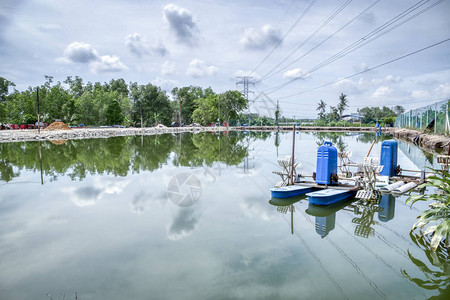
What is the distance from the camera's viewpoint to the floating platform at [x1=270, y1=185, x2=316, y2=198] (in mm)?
10820

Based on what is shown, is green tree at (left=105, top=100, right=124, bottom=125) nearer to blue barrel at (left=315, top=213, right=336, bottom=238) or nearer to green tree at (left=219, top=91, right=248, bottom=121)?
green tree at (left=219, top=91, right=248, bottom=121)

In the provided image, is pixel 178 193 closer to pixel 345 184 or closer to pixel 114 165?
pixel 345 184

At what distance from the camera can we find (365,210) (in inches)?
396

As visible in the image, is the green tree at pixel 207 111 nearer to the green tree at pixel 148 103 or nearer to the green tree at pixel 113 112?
the green tree at pixel 148 103

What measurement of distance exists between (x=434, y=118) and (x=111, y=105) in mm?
60912

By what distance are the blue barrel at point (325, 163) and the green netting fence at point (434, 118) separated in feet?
56.0

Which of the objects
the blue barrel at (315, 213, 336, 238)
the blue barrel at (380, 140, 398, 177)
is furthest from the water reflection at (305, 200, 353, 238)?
the blue barrel at (380, 140, 398, 177)

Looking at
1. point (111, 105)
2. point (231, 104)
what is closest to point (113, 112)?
point (111, 105)

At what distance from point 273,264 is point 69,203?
7.40 metres

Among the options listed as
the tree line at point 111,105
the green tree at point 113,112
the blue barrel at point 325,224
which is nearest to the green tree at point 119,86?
the tree line at point 111,105

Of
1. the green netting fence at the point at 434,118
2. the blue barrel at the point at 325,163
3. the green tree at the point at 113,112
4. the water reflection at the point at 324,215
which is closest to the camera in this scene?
the water reflection at the point at 324,215

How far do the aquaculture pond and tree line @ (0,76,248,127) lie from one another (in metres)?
55.5

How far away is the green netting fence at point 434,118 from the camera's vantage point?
24.2 meters

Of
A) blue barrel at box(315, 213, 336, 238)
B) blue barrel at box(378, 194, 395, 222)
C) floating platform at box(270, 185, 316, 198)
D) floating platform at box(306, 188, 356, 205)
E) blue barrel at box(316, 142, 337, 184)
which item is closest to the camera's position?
blue barrel at box(315, 213, 336, 238)
